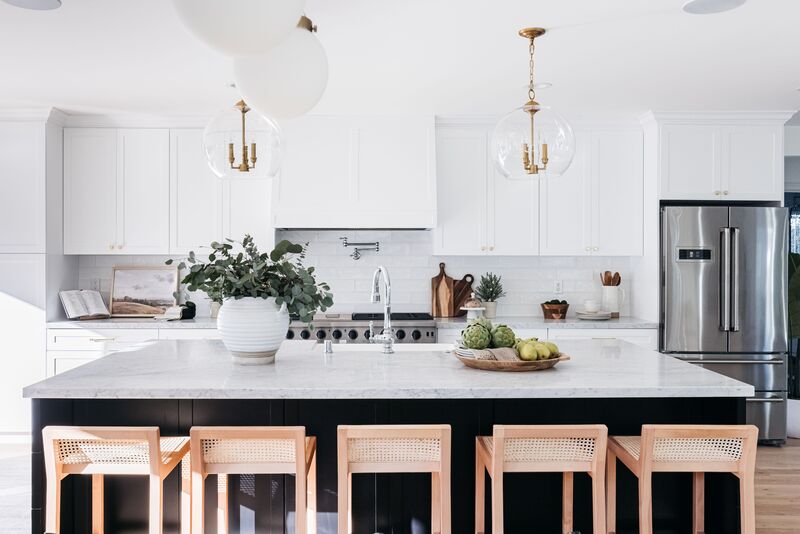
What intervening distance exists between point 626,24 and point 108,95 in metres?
3.34

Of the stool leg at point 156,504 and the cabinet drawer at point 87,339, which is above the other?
the cabinet drawer at point 87,339

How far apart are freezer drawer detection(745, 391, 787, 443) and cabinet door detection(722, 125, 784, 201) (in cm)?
148

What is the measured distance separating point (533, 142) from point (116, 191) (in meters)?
3.50

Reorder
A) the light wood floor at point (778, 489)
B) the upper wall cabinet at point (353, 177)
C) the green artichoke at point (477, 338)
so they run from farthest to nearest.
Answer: the upper wall cabinet at point (353, 177) → the light wood floor at point (778, 489) → the green artichoke at point (477, 338)

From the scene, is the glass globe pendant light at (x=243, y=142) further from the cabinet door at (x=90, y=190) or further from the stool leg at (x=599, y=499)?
the cabinet door at (x=90, y=190)

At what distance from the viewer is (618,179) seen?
521cm

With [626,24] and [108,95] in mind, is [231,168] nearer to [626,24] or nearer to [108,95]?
[108,95]

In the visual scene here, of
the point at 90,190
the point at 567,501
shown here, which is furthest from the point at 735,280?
the point at 90,190

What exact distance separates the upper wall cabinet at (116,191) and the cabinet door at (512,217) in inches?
101

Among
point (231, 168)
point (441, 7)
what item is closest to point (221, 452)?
point (231, 168)

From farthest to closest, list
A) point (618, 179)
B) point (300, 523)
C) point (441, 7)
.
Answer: point (618, 179) < point (441, 7) < point (300, 523)

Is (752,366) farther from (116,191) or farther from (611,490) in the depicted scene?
(116,191)

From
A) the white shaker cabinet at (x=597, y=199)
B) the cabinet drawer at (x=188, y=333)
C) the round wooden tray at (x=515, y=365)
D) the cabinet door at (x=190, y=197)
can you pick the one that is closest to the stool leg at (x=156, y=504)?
the round wooden tray at (x=515, y=365)

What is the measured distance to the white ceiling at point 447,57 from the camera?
3.04 meters
